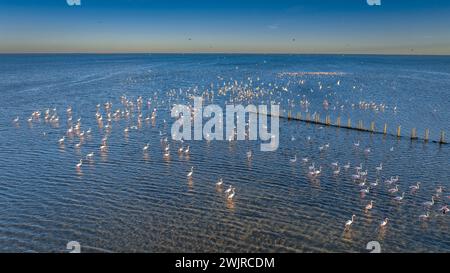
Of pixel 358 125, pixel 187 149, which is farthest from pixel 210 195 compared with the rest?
pixel 358 125

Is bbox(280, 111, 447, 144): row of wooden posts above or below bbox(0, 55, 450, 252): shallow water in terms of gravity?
above

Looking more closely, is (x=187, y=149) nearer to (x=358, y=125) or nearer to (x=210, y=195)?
(x=210, y=195)

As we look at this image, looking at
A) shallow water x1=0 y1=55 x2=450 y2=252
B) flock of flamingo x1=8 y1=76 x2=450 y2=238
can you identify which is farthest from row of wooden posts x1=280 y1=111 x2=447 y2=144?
flock of flamingo x1=8 y1=76 x2=450 y2=238

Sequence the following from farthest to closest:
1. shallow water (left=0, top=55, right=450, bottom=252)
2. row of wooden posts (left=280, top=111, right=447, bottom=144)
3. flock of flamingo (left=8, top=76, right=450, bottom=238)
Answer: row of wooden posts (left=280, top=111, right=447, bottom=144), flock of flamingo (left=8, top=76, right=450, bottom=238), shallow water (left=0, top=55, right=450, bottom=252)

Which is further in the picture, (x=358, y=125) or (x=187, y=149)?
(x=358, y=125)

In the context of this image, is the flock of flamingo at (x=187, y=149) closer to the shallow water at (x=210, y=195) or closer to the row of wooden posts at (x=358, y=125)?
the shallow water at (x=210, y=195)

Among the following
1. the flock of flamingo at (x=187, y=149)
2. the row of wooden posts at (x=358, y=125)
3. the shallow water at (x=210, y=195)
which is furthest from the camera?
the row of wooden posts at (x=358, y=125)

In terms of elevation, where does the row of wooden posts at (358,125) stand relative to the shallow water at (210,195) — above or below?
above

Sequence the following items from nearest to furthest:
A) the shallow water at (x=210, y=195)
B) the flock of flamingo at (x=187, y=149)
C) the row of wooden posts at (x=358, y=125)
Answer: the shallow water at (x=210, y=195), the flock of flamingo at (x=187, y=149), the row of wooden posts at (x=358, y=125)

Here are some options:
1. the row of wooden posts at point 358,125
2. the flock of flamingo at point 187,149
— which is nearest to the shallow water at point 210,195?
the flock of flamingo at point 187,149

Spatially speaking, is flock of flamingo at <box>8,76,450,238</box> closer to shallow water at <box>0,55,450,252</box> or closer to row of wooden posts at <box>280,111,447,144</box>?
shallow water at <box>0,55,450,252</box>

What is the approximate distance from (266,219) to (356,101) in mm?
62790
